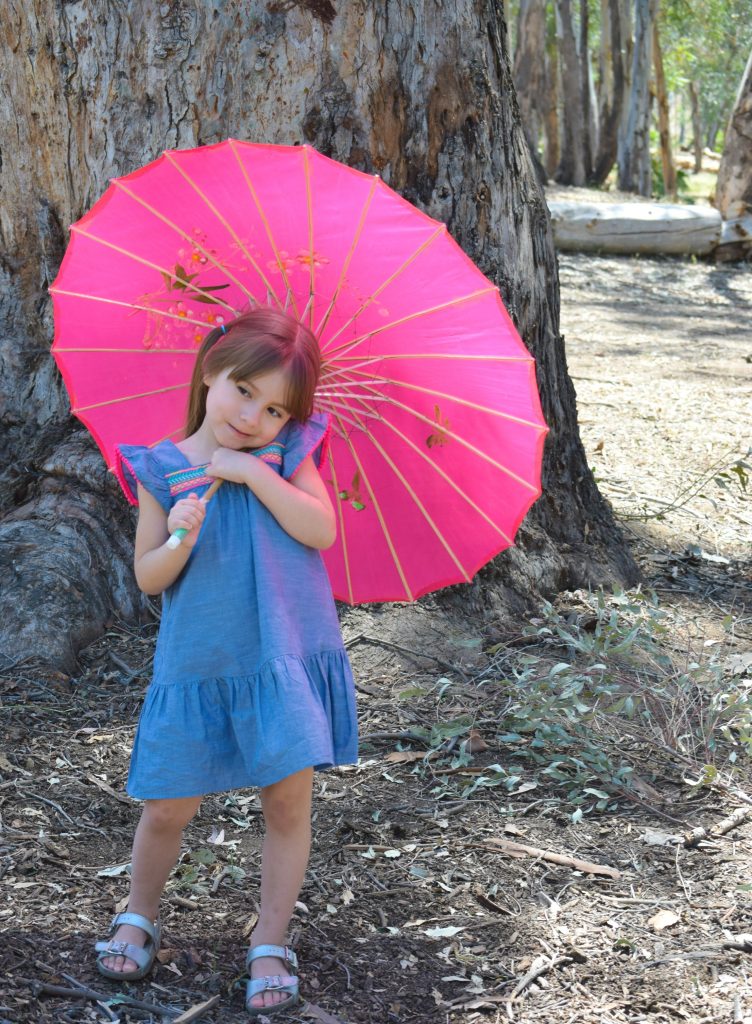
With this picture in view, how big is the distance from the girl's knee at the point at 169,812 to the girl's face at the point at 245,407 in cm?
77

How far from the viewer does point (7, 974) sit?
2389 mm

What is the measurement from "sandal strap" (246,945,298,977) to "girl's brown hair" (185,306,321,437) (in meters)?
1.14

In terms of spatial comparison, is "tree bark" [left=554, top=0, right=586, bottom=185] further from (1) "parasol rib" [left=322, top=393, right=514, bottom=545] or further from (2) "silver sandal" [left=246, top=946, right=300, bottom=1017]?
(2) "silver sandal" [left=246, top=946, right=300, bottom=1017]

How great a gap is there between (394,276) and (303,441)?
0.41 m

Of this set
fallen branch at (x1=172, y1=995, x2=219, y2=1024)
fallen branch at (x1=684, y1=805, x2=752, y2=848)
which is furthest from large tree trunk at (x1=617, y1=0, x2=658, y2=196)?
fallen branch at (x1=172, y1=995, x2=219, y2=1024)

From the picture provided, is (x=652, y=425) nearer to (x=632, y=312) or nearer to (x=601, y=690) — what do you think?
(x=601, y=690)

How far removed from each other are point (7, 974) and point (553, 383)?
2861mm

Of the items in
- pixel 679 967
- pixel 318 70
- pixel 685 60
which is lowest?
pixel 679 967

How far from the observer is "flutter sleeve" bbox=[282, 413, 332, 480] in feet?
7.95

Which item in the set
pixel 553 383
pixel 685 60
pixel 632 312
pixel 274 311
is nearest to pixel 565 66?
pixel 632 312

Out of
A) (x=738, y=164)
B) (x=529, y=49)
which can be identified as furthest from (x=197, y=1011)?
(x=529, y=49)

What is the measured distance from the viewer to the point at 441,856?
9.71 feet

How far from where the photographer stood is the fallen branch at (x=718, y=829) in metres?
2.99

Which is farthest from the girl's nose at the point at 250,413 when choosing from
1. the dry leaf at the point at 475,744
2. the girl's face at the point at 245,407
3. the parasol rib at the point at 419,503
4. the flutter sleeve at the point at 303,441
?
the dry leaf at the point at 475,744
